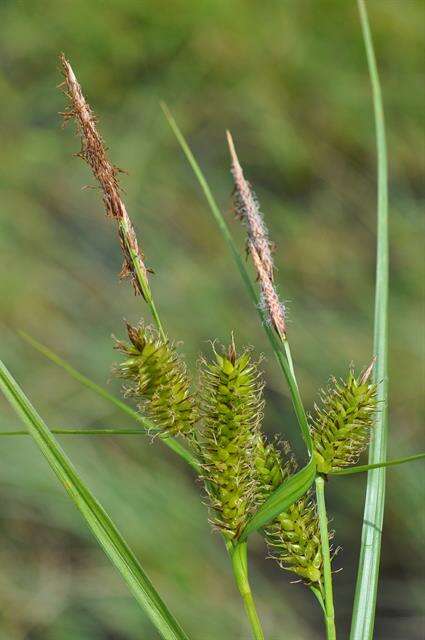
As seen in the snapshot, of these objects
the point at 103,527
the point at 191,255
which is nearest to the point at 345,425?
the point at 103,527

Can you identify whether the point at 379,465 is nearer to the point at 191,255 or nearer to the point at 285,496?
the point at 285,496

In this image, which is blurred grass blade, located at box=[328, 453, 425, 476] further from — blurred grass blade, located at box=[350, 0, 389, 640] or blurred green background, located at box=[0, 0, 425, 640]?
blurred green background, located at box=[0, 0, 425, 640]

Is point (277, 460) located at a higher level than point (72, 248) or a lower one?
lower

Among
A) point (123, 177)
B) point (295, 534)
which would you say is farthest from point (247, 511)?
point (123, 177)

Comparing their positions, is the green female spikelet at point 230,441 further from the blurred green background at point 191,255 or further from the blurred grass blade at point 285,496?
the blurred green background at point 191,255

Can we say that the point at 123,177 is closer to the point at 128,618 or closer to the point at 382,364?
the point at 128,618

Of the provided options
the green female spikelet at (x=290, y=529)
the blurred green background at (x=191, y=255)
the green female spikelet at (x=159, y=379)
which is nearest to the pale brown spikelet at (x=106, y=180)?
the green female spikelet at (x=159, y=379)

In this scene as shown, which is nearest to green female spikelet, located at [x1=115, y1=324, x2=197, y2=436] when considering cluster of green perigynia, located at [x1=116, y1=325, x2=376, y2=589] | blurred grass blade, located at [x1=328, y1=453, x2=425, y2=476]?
cluster of green perigynia, located at [x1=116, y1=325, x2=376, y2=589]
